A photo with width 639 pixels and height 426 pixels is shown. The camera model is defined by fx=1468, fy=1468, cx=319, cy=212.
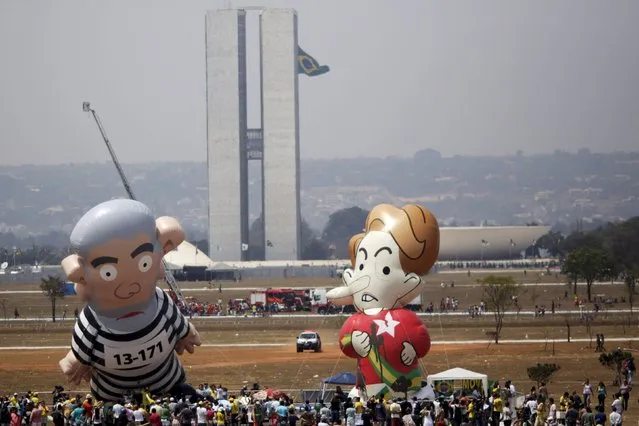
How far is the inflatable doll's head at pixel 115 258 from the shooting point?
32.1 metres

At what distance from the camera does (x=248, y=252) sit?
609 feet

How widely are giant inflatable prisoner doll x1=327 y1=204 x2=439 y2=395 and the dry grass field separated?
5.61 m

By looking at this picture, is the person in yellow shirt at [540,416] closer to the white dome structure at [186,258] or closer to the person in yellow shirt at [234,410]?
the person in yellow shirt at [234,410]

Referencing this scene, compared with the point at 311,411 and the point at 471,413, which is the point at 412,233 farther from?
the point at 311,411

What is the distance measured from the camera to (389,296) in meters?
34.7

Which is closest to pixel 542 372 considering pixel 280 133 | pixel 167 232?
pixel 167 232

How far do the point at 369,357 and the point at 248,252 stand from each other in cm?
15175

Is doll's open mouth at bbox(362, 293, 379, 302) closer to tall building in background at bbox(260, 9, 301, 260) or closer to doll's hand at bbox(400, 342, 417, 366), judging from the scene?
doll's hand at bbox(400, 342, 417, 366)

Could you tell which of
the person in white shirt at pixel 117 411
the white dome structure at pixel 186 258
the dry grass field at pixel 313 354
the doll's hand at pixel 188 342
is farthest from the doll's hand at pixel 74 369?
the white dome structure at pixel 186 258

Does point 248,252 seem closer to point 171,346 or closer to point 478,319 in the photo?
point 478,319

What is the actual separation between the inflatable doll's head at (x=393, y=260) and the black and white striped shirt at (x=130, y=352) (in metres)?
4.38

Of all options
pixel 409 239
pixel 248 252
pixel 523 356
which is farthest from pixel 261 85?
pixel 409 239

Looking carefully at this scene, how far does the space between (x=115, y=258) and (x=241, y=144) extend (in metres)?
151

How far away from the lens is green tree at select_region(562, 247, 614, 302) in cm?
8850
